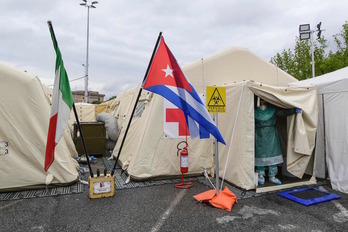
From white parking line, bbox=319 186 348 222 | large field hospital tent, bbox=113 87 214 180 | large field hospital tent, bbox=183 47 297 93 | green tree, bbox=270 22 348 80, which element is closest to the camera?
white parking line, bbox=319 186 348 222

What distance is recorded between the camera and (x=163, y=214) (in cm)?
350

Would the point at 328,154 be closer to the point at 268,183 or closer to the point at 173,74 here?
the point at 268,183

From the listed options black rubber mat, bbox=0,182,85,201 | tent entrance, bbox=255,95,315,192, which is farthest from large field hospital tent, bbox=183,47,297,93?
black rubber mat, bbox=0,182,85,201

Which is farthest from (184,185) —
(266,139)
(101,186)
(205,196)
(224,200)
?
(266,139)

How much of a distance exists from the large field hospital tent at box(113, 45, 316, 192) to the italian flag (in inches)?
70.8

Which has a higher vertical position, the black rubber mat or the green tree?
the green tree

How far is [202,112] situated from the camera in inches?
147

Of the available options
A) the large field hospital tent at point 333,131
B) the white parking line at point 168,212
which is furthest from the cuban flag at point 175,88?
the large field hospital tent at point 333,131

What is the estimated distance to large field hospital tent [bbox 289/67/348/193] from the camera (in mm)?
4612

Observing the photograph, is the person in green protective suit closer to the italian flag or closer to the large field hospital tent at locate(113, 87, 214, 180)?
the large field hospital tent at locate(113, 87, 214, 180)

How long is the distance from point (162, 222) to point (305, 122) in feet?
10.9

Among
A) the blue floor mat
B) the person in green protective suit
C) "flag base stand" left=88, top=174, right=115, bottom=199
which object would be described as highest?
the person in green protective suit

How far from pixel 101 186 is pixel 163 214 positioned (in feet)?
4.14

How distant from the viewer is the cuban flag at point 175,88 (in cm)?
374
